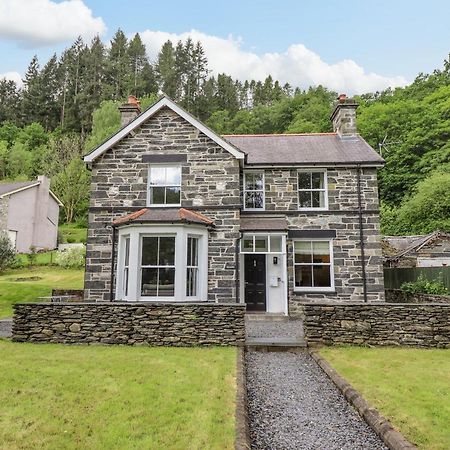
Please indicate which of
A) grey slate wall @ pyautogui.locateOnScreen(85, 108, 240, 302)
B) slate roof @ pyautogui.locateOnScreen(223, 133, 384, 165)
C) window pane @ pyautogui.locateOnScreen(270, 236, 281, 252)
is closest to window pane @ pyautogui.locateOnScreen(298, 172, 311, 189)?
slate roof @ pyautogui.locateOnScreen(223, 133, 384, 165)

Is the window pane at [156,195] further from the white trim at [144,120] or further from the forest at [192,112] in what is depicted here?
the forest at [192,112]

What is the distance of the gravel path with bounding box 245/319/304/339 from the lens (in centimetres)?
1133

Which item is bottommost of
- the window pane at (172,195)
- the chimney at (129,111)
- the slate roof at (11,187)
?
the window pane at (172,195)

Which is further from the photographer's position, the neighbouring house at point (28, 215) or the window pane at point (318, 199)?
the neighbouring house at point (28, 215)

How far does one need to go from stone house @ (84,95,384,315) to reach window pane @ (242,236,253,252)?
0.04 metres

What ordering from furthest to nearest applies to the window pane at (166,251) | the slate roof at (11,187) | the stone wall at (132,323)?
the slate roof at (11,187)
the window pane at (166,251)
the stone wall at (132,323)

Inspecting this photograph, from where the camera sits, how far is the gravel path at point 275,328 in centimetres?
1133

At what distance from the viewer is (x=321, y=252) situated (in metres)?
16.0

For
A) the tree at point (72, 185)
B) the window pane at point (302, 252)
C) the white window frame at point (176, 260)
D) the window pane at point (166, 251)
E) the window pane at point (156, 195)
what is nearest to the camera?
the white window frame at point (176, 260)

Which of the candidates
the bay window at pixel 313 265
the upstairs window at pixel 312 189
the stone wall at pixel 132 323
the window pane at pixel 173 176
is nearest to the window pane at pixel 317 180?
the upstairs window at pixel 312 189

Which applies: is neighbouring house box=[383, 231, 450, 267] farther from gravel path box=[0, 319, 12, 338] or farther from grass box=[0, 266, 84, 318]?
gravel path box=[0, 319, 12, 338]

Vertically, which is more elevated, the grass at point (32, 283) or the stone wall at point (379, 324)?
the grass at point (32, 283)

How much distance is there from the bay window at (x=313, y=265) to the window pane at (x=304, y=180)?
243 cm

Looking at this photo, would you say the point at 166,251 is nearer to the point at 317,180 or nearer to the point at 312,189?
the point at 312,189
